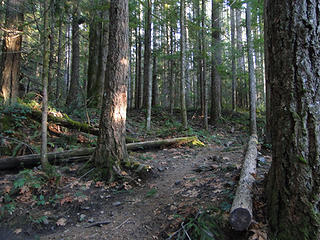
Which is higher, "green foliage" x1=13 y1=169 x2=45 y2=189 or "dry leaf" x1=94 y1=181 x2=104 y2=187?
"green foliage" x1=13 y1=169 x2=45 y2=189

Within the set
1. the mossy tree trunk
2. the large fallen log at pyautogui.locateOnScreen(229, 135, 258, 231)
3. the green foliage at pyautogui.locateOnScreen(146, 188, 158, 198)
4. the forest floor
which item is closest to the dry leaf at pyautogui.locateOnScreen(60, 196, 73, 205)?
the forest floor

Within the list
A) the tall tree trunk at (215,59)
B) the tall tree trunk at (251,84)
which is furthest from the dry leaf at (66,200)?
the tall tree trunk at (215,59)

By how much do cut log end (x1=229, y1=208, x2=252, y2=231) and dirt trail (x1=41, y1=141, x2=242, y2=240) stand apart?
0.87 m

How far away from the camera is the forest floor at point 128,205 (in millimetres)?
3094

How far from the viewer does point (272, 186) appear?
2779 mm

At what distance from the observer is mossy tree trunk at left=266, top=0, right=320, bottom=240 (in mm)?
2393

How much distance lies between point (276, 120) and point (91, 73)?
13.3 meters

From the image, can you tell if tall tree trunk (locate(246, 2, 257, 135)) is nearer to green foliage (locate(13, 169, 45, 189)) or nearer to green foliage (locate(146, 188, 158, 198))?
green foliage (locate(146, 188, 158, 198))

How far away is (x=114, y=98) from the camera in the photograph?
557cm

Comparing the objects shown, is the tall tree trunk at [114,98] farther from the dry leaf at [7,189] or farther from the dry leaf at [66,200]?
the dry leaf at [7,189]

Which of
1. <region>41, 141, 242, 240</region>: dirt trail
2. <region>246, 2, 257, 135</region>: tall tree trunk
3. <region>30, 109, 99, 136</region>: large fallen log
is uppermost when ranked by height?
<region>246, 2, 257, 135</region>: tall tree trunk

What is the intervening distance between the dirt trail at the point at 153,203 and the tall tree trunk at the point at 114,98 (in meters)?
1.01

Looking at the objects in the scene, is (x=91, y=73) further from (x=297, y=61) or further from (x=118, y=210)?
(x=297, y=61)

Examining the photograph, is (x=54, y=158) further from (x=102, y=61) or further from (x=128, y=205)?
(x=102, y=61)
